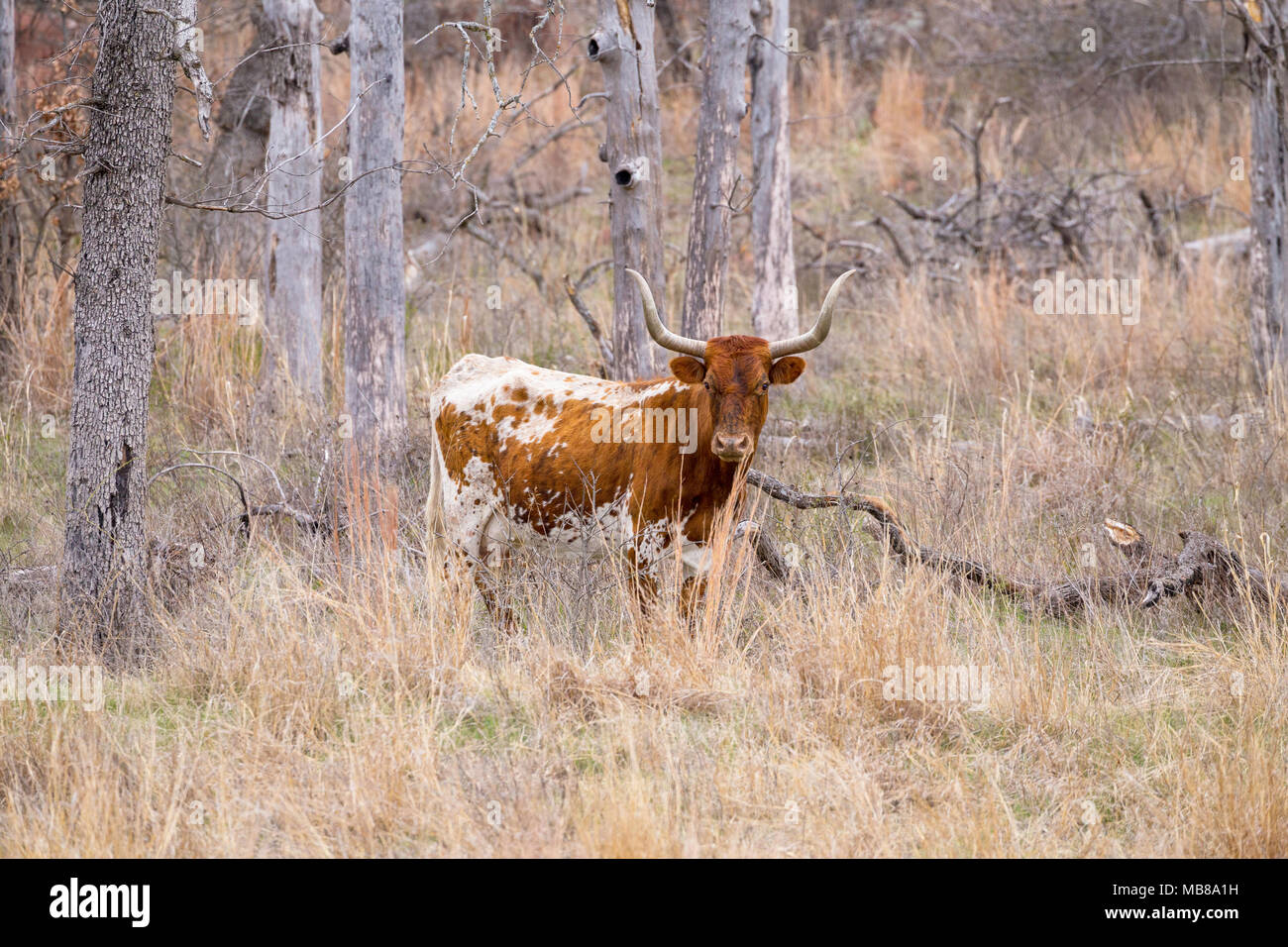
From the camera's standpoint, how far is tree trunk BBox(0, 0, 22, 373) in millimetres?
9094

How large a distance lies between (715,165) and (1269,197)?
3645mm

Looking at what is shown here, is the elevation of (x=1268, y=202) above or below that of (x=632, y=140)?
below

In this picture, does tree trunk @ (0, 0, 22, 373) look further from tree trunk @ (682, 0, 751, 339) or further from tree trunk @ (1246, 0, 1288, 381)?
tree trunk @ (1246, 0, 1288, 381)

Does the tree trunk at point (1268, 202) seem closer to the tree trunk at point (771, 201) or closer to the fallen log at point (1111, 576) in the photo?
the fallen log at point (1111, 576)

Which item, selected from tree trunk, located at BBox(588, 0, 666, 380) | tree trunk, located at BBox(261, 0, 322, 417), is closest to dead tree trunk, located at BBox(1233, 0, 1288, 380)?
tree trunk, located at BBox(588, 0, 666, 380)

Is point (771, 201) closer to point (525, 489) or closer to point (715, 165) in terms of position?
point (715, 165)

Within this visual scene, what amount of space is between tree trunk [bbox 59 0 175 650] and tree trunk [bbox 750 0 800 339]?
5838 mm

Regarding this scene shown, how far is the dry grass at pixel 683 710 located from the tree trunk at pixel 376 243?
1.53 feet

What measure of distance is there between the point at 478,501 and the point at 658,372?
7.63 ft

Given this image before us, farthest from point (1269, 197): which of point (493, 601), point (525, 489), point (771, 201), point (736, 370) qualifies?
point (493, 601)

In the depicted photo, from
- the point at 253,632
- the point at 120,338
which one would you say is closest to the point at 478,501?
the point at 253,632

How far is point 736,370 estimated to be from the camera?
16.0 feet

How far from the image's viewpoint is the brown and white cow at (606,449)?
4965 millimetres

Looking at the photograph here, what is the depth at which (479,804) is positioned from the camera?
12.5 feet
